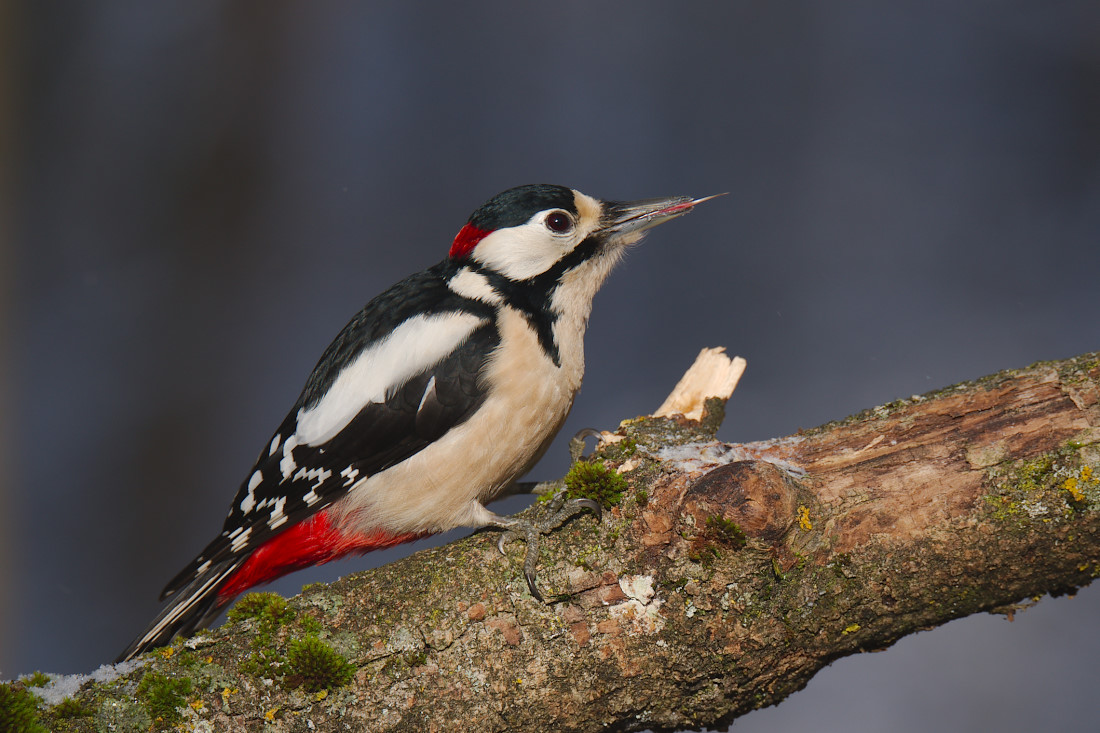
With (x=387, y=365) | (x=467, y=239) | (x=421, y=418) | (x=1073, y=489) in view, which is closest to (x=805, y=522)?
(x=1073, y=489)

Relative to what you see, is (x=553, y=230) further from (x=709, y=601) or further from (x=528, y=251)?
(x=709, y=601)

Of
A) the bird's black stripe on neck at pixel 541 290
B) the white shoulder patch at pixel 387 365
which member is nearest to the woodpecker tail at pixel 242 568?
the white shoulder patch at pixel 387 365

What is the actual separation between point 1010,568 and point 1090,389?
33cm

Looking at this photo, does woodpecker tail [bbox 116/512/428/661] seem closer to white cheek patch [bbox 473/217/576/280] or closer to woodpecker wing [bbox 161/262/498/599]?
woodpecker wing [bbox 161/262/498/599]

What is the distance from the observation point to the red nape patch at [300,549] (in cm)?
163

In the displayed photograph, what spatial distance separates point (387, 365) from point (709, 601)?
2.77 feet

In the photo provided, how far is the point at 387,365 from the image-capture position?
163cm

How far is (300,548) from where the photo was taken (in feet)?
5.47

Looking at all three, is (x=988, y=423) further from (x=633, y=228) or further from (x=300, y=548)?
(x=300, y=548)

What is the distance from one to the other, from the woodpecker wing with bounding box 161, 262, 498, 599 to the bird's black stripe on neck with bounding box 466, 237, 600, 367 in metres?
0.09

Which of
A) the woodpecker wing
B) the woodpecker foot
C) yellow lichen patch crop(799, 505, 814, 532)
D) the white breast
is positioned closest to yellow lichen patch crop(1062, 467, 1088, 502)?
yellow lichen patch crop(799, 505, 814, 532)

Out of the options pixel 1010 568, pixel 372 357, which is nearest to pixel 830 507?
pixel 1010 568

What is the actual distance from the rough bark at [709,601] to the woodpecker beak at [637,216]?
76 centimetres

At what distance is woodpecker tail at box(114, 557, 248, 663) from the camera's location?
1.49 m
